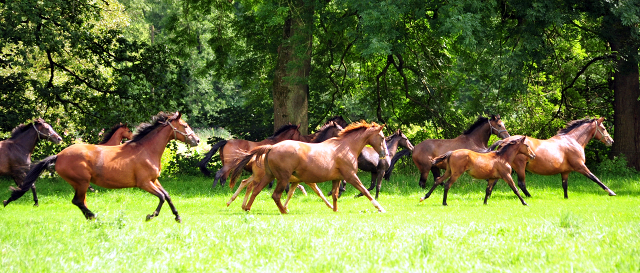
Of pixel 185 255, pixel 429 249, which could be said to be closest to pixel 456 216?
pixel 429 249

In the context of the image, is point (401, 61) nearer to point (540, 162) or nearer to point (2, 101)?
point (540, 162)

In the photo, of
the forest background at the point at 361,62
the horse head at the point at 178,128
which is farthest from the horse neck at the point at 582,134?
the horse head at the point at 178,128

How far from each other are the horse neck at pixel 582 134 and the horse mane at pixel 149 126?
1177cm

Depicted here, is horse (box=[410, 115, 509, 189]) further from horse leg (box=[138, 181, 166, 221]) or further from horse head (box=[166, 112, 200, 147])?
horse leg (box=[138, 181, 166, 221])

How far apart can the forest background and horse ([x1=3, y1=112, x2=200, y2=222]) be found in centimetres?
844

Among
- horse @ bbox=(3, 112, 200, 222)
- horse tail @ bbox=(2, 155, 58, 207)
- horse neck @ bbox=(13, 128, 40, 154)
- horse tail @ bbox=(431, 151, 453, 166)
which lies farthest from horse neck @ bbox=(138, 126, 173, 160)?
horse neck @ bbox=(13, 128, 40, 154)

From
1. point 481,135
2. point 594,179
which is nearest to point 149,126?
point 481,135

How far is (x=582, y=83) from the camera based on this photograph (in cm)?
2623

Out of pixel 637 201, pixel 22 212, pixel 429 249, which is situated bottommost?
pixel 22 212

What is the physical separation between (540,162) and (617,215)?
16.5 ft

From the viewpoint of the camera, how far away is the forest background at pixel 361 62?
19.6 meters

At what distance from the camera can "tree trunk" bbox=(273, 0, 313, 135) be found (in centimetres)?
2184

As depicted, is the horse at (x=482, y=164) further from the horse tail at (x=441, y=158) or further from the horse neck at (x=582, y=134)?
the horse neck at (x=582, y=134)

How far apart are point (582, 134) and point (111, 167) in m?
13.4
